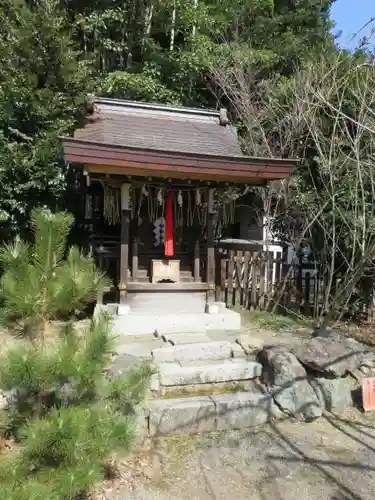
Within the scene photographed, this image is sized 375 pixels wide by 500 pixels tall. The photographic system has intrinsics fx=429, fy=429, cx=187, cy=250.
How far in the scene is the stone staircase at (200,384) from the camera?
4.28m

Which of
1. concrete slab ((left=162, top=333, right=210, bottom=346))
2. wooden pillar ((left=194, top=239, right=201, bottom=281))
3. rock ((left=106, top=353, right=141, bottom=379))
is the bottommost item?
concrete slab ((left=162, top=333, right=210, bottom=346))

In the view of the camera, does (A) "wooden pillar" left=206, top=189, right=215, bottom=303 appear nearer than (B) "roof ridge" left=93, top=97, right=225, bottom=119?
Yes

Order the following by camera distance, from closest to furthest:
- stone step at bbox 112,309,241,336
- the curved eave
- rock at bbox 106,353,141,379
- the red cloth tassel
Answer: rock at bbox 106,353,141,379, the curved eave, stone step at bbox 112,309,241,336, the red cloth tassel

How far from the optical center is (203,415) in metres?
4.34

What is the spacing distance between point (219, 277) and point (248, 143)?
154 inches

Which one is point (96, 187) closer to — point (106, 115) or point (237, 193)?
point (106, 115)

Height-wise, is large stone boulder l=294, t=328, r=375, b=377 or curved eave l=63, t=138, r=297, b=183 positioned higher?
curved eave l=63, t=138, r=297, b=183

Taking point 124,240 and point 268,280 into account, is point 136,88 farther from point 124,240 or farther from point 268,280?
point 268,280

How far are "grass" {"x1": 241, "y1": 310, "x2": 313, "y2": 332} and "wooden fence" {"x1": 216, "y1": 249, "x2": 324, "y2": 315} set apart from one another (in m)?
0.36

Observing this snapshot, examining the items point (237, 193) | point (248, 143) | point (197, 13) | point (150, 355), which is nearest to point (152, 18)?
point (197, 13)

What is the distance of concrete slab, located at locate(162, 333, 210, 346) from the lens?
19.6 feet

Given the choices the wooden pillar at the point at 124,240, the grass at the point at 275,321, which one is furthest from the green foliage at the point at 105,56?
the grass at the point at 275,321

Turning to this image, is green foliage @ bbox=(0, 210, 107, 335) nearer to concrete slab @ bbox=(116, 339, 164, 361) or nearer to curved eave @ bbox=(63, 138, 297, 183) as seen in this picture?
concrete slab @ bbox=(116, 339, 164, 361)

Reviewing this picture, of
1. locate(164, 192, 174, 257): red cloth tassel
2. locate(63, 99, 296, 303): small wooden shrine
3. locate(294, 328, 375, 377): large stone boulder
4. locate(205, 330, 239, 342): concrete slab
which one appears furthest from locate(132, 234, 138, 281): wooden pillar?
locate(294, 328, 375, 377): large stone boulder
